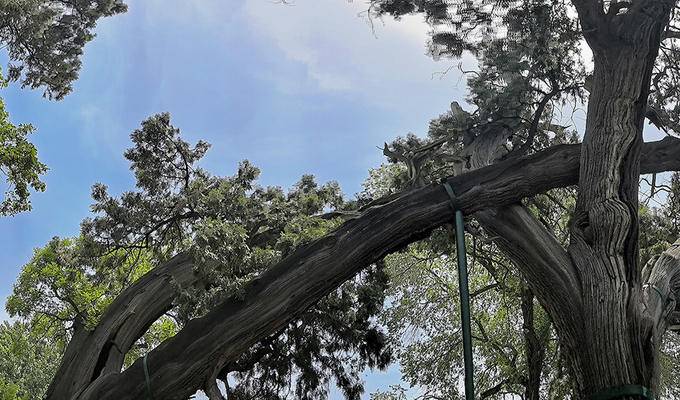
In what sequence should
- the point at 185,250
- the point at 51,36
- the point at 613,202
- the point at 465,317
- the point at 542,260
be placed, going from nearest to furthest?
the point at 465,317 < the point at 613,202 < the point at 542,260 < the point at 185,250 < the point at 51,36

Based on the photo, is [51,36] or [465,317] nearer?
[465,317]

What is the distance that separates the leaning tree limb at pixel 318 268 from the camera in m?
4.56

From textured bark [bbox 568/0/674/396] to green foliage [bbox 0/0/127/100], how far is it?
5352 millimetres

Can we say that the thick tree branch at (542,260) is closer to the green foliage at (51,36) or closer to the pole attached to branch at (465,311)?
the pole attached to branch at (465,311)

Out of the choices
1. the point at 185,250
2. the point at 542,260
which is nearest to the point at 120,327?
the point at 185,250

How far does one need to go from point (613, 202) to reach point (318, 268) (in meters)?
1.92

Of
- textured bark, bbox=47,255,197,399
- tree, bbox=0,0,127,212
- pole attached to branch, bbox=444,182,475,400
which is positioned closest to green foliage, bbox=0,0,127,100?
tree, bbox=0,0,127,212

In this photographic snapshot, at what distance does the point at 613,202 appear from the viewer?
4.43 meters

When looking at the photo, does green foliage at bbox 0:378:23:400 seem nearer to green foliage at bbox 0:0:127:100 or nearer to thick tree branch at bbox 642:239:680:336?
green foliage at bbox 0:0:127:100

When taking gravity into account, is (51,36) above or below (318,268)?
above

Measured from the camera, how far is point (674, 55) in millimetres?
5887

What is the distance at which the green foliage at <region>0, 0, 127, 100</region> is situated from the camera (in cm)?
714

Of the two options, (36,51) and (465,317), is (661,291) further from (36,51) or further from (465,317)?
(36,51)

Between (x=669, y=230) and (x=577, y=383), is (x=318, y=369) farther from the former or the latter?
(x=669, y=230)
